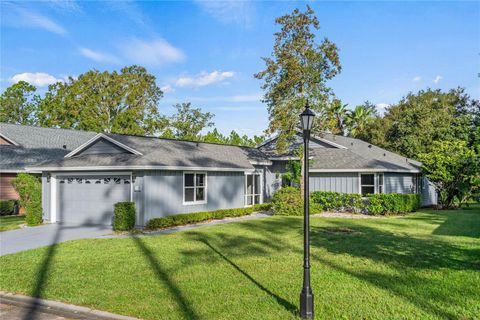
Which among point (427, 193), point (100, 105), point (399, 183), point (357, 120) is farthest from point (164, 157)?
point (357, 120)

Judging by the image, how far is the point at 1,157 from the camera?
2330 centimetres

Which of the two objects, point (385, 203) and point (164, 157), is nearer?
point (164, 157)

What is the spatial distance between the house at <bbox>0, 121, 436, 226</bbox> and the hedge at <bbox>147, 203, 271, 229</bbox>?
0.45m

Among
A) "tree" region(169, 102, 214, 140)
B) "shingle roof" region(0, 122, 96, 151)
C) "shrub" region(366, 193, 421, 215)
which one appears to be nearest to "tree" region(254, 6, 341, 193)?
"shrub" region(366, 193, 421, 215)

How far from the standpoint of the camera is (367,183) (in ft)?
72.3

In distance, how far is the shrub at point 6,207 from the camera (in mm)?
21686

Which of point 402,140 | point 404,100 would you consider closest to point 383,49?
point 402,140

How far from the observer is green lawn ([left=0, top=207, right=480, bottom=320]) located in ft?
20.2

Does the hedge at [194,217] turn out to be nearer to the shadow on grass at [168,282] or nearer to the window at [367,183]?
the shadow on grass at [168,282]

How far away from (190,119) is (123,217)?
3463 cm

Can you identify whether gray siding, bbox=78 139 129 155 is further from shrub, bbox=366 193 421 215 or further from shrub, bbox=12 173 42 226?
shrub, bbox=366 193 421 215

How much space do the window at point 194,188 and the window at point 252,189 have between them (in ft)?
13.8

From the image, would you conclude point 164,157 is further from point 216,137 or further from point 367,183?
point 216,137

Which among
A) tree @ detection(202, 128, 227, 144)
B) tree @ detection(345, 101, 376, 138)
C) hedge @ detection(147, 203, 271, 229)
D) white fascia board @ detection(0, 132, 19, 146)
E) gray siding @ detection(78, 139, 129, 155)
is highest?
tree @ detection(345, 101, 376, 138)
